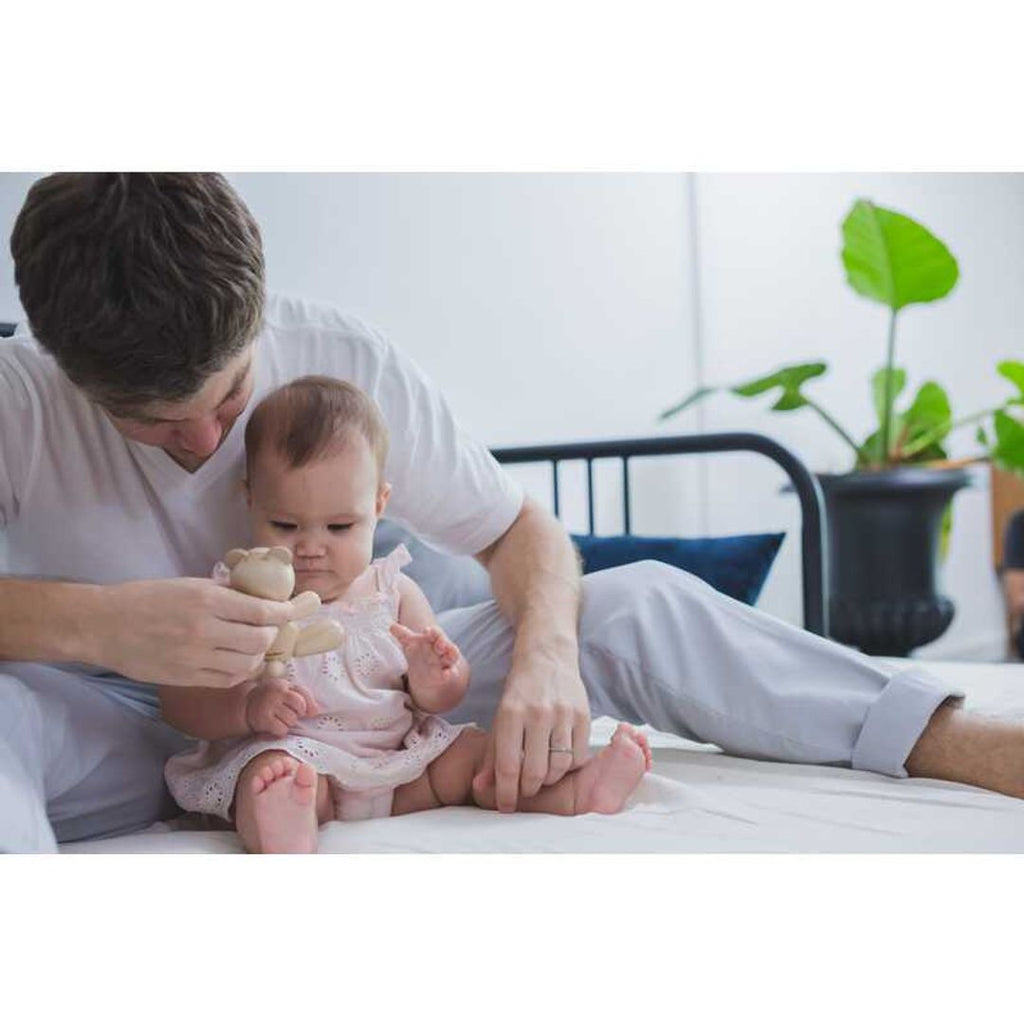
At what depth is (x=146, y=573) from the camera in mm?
790

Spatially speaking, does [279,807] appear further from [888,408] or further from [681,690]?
[888,408]

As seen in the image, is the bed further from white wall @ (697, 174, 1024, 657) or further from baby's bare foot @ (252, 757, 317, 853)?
white wall @ (697, 174, 1024, 657)

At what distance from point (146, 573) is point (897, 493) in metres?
0.76

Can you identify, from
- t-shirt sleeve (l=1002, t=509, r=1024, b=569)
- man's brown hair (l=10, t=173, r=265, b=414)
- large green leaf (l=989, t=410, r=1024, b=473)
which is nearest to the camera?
man's brown hair (l=10, t=173, r=265, b=414)

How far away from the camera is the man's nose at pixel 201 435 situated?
0.73 metres

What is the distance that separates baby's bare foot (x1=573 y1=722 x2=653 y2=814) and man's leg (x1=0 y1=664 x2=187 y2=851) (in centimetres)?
27

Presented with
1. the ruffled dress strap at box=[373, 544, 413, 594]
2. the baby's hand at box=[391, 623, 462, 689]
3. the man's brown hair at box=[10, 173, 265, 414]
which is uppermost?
the man's brown hair at box=[10, 173, 265, 414]

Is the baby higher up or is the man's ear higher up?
the man's ear

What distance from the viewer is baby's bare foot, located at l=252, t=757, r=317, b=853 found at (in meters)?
0.71

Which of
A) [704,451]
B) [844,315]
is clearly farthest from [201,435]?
[844,315]

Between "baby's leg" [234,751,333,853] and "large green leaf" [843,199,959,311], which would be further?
"large green leaf" [843,199,959,311]

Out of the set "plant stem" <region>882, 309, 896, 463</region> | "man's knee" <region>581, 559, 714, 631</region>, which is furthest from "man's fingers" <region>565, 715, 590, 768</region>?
"plant stem" <region>882, 309, 896, 463</region>
